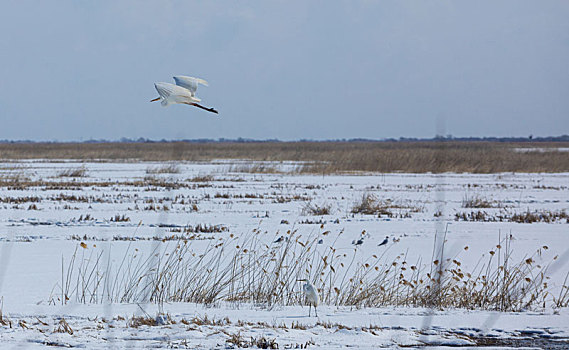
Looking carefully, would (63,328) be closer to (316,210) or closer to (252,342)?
(252,342)

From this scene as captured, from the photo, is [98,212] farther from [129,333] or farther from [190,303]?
[129,333]

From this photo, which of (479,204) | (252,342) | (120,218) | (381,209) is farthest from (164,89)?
(479,204)

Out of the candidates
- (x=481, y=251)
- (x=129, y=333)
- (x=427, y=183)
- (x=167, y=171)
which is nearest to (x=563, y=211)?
(x=481, y=251)

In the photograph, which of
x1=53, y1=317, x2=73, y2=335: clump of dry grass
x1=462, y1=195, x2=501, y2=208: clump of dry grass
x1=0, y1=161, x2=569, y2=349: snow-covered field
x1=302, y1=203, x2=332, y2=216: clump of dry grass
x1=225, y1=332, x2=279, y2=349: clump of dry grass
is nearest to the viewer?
x1=225, y1=332, x2=279, y2=349: clump of dry grass

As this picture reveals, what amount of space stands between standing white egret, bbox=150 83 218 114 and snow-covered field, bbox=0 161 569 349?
2745mm

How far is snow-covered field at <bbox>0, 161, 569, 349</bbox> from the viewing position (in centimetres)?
524

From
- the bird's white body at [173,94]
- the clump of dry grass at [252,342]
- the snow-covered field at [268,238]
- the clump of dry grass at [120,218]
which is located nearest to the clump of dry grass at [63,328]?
the snow-covered field at [268,238]

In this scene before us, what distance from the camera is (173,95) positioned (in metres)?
2.65

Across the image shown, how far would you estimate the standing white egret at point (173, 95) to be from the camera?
265cm

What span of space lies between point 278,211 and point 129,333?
37.1ft

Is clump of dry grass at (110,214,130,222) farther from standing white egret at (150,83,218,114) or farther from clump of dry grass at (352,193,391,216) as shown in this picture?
standing white egret at (150,83,218,114)

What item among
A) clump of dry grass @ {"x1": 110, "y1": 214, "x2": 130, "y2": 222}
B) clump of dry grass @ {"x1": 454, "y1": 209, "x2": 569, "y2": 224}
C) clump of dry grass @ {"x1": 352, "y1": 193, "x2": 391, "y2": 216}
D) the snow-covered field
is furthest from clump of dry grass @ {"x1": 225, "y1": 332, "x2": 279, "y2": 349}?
clump of dry grass @ {"x1": 352, "y1": 193, "x2": 391, "y2": 216}

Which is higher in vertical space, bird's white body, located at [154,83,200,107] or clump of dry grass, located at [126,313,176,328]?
bird's white body, located at [154,83,200,107]

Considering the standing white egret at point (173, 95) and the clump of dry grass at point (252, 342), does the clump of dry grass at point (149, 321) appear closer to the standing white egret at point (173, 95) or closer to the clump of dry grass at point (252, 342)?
the clump of dry grass at point (252, 342)
